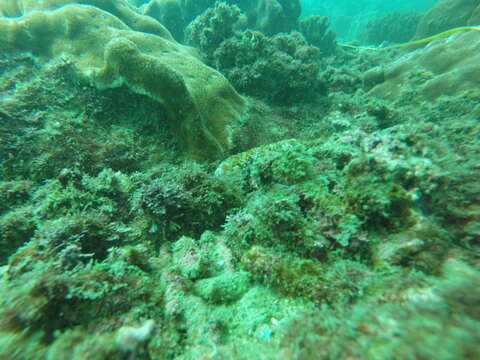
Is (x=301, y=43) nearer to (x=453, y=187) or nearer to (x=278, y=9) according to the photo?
(x=278, y=9)

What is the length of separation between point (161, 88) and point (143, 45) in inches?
113

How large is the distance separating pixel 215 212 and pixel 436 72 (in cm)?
871

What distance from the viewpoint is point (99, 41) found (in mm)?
6355

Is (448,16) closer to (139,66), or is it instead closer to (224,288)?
(139,66)

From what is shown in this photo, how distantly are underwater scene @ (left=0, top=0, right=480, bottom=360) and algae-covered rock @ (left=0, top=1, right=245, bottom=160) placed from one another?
0.16ft

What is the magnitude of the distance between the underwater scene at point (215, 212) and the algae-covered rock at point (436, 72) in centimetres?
6

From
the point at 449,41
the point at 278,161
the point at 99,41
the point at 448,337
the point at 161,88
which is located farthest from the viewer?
the point at 449,41

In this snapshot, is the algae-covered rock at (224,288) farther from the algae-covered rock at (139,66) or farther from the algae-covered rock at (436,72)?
the algae-covered rock at (436,72)

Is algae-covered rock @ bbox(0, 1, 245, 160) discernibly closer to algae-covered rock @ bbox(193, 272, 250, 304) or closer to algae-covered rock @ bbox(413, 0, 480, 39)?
algae-covered rock @ bbox(193, 272, 250, 304)

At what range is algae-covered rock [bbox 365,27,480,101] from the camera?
5.65 metres

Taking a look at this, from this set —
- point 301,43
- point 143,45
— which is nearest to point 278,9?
point 301,43

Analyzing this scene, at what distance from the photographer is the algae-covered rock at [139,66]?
16.6 ft

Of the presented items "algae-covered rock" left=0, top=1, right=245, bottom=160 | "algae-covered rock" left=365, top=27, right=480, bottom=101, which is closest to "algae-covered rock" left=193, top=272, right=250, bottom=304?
"algae-covered rock" left=0, top=1, right=245, bottom=160

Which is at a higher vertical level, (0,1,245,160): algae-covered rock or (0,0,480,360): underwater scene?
(0,1,245,160): algae-covered rock
